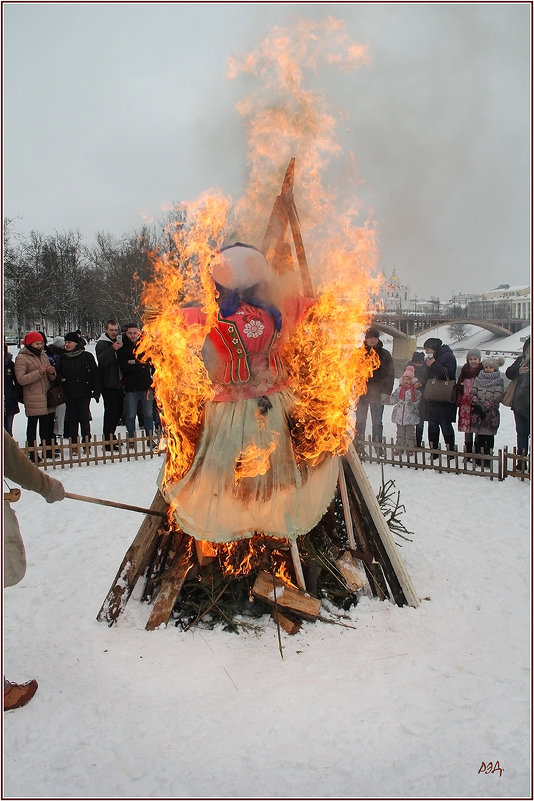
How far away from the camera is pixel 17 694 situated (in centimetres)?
347

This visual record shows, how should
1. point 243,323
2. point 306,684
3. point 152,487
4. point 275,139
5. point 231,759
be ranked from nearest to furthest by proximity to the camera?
point 231,759
point 306,684
point 243,323
point 275,139
point 152,487

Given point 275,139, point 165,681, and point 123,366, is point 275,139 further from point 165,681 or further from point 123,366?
point 123,366

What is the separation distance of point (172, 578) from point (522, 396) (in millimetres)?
6829

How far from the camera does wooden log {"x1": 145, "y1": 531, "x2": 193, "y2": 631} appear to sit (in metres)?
4.29

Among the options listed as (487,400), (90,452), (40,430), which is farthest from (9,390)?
(487,400)

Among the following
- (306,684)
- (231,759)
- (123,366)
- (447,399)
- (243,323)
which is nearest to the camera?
(231,759)

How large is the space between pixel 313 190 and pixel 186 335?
1.81 metres

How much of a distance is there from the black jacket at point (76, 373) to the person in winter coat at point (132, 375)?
0.59 metres

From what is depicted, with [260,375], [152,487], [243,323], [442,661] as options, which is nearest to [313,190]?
[243,323]

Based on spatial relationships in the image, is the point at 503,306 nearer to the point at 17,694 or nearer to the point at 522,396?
the point at 522,396

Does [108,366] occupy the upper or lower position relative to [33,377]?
upper

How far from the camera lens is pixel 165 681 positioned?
12.1 feet

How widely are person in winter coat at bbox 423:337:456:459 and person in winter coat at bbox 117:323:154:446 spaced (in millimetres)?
5037

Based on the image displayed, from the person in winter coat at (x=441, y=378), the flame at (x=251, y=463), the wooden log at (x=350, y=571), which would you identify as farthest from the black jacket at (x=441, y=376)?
the flame at (x=251, y=463)
